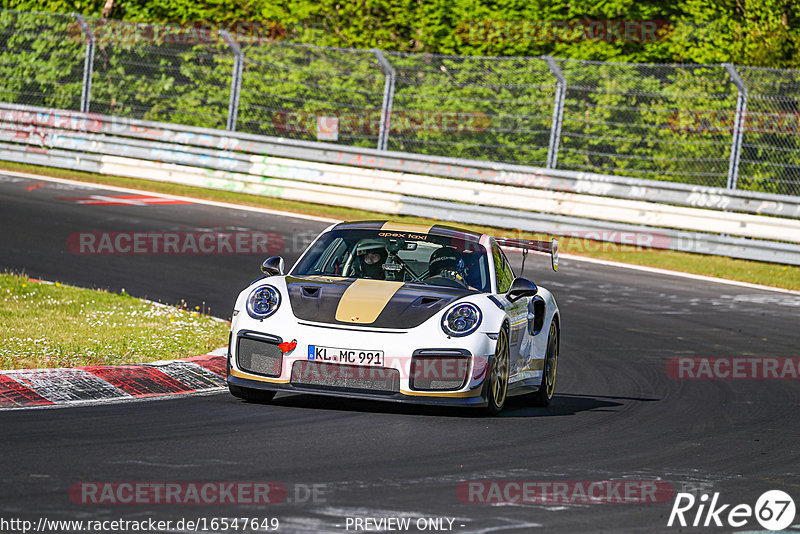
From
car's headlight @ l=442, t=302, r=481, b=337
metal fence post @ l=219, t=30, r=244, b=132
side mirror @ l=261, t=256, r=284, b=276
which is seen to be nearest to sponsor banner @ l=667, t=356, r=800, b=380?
car's headlight @ l=442, t=302, r=481, b=337

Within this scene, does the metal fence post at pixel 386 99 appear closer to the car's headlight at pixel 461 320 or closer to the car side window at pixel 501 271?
the car side window at pixel 501 271

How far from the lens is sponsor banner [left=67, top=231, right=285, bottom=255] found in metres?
16.5

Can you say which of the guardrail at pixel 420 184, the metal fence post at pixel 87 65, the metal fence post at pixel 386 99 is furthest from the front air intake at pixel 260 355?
the metal fence post at pixel 87 65

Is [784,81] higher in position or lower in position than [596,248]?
higher

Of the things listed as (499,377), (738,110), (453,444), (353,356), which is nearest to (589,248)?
(738,110)

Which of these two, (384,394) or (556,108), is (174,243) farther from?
(384,394)

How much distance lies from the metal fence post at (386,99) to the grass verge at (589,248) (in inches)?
47.2

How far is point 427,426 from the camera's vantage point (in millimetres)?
A: 7988

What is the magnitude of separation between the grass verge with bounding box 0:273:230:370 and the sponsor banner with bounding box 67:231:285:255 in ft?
10.6

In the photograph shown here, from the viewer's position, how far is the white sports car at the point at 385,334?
809 cm

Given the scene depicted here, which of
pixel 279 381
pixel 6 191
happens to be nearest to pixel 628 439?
pixel 279 381

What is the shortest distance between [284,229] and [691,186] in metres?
5.85

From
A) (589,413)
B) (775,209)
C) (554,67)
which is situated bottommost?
(589,413)

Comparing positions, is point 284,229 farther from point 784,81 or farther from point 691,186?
point 784,81
